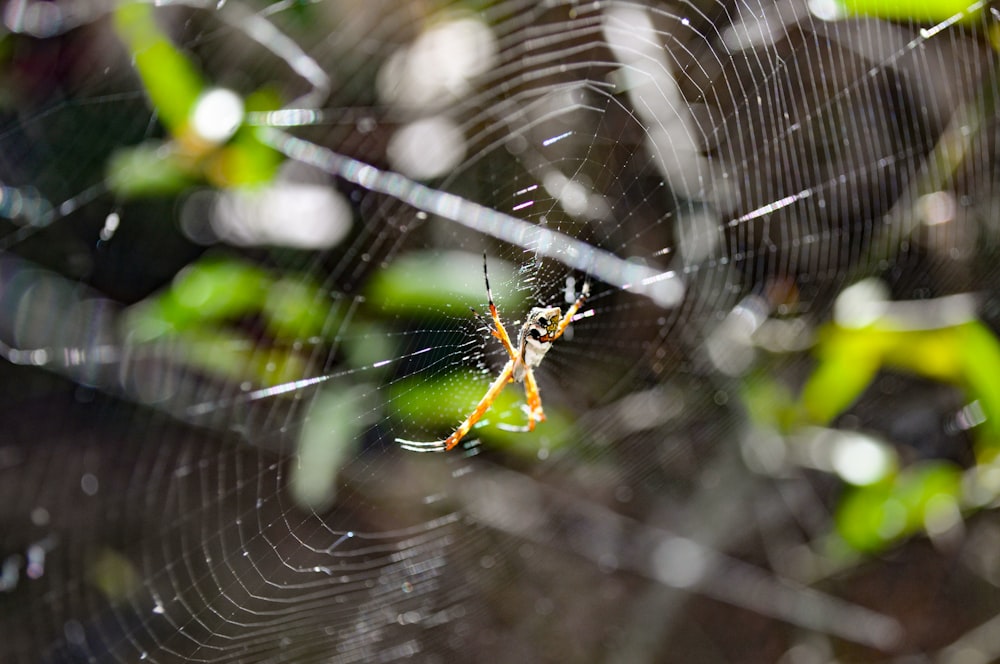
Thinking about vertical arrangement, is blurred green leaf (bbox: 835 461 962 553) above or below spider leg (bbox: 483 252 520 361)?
below

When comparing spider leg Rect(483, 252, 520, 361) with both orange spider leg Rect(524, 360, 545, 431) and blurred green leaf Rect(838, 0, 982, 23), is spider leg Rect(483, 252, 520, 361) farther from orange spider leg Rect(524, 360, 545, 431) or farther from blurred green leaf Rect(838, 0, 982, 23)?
blurred green leaf Rect(838, 0, 982, 23)

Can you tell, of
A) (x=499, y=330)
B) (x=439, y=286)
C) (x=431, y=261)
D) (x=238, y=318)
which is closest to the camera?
(x=499, y=330)

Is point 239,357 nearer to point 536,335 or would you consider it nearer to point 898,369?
point 536,335

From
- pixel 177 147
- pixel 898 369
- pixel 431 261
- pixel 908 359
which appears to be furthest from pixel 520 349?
pixel 898 369

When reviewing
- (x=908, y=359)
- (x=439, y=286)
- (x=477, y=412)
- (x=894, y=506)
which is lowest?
(x=894, y=506)

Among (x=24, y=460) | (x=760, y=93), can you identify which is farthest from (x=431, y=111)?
(x=24, y=460)

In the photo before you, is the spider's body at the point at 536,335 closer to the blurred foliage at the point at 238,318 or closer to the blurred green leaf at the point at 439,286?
the blurred green leaf at the point at 439,286

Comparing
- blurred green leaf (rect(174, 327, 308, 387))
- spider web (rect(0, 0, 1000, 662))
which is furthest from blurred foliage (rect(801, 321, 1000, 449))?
blurred green leaf (rect(174, 327, 308, 387))

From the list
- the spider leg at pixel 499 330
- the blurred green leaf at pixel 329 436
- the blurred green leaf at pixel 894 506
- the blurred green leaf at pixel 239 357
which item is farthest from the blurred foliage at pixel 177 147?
the blurred green leaf at pixel 894 506
